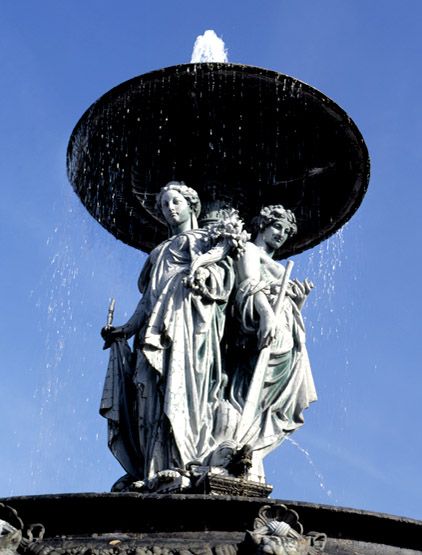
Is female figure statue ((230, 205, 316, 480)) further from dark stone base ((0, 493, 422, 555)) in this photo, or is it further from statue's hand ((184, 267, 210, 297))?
dark stone base ((0, 493, 422, 555))

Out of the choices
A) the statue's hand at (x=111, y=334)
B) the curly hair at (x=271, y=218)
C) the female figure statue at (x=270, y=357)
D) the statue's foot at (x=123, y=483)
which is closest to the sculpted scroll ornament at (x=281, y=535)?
the female figure statue at (x=270, y=357)

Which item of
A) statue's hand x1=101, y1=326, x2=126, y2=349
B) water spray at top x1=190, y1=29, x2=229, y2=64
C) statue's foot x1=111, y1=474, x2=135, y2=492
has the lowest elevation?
statue's foot x1=111, y1=474, x2=135, y2=492

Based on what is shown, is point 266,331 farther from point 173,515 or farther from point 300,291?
point 173,515

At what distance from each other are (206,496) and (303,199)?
6.24 m

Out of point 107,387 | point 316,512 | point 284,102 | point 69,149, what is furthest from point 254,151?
point 316,512

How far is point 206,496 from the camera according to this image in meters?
10.7

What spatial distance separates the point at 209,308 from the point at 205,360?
22.9 inches

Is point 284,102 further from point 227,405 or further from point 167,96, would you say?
point 227,405

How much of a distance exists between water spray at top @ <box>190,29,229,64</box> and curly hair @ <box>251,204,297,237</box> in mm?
3433

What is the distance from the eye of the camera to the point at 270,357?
13875 mm

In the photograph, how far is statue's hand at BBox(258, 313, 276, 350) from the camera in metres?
13.7

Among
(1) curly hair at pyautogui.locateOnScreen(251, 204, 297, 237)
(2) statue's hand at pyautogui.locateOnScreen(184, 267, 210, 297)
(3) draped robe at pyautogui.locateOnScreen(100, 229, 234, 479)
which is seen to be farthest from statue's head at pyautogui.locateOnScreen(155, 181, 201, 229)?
(2) statue's hand at pyautogui.locateOnScreen(184, 267, 210, 297)

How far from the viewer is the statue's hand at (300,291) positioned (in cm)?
1458

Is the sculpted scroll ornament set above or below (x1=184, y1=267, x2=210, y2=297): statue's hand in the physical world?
below
